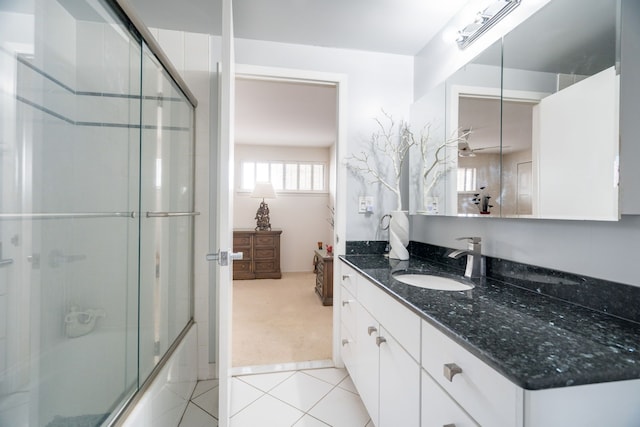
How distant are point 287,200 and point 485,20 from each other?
4229 millimetres

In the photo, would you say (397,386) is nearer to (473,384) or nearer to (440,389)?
(440,389)

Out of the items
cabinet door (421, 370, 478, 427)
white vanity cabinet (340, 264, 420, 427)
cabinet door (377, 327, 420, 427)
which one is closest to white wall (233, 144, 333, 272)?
white vanity cabinet (340, 264, 420, 427)

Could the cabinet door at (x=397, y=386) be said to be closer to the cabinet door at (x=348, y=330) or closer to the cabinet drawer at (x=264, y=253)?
the cabinet door at (x=348, y=330)

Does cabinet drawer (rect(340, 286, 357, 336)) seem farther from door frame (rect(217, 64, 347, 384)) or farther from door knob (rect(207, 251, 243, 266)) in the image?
door knob (rect(207, 251, 243, 266))

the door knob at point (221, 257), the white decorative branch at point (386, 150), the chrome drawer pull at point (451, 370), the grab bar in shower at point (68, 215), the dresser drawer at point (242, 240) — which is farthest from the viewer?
the dresser drawer at point (242, 240)

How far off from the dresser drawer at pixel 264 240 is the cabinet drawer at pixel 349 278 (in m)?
2.83

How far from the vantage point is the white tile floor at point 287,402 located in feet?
5.14

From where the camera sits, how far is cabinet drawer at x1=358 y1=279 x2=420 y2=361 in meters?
0.99

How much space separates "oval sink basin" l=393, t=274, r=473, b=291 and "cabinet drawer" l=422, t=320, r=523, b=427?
1.77 ft

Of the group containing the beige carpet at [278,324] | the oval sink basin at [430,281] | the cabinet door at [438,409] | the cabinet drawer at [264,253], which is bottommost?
the beige carpet at [278,324]

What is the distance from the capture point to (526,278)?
1226 mm

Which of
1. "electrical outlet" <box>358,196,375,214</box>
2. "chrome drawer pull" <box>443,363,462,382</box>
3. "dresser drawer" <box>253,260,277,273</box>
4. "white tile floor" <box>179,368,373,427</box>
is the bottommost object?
"white tile floor" <box>179,368,373,427</box>

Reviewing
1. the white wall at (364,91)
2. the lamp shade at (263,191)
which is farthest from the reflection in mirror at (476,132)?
the lamp shade at (263,191)

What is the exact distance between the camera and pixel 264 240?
4715mm
